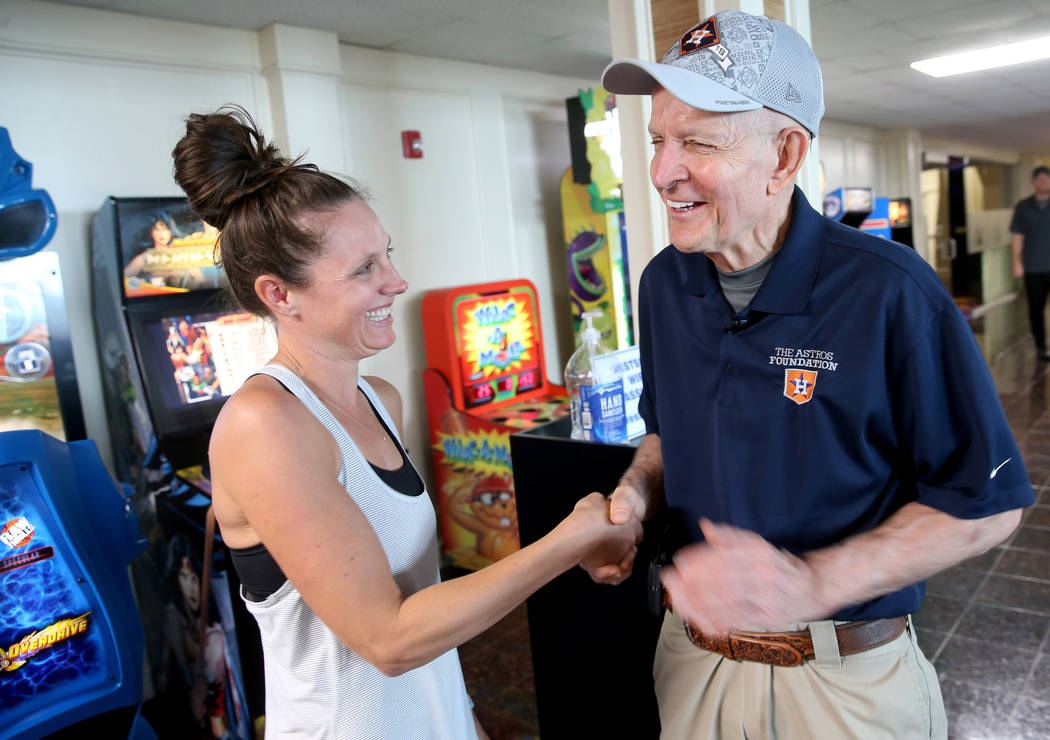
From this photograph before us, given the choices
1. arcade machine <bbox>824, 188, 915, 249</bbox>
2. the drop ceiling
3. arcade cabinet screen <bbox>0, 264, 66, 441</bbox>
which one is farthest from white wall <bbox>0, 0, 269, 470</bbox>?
arcade machine <bbox>824, 188, 915, 249</bbox>

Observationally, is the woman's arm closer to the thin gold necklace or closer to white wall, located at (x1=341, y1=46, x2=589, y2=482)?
the thin gold necklace

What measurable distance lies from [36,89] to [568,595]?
2.72 metres

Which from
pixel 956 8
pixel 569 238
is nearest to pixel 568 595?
pixel 569 238

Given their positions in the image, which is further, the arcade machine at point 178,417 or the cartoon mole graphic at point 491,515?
the cartoon mole graphic at point 491,515

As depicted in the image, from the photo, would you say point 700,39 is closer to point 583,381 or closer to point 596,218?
point 583,381

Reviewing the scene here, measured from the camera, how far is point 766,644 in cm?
125

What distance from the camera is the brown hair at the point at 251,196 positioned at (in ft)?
4.05

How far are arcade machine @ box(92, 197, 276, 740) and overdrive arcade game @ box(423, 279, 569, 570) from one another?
4.00 ft

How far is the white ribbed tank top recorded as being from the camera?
1183 millimetres

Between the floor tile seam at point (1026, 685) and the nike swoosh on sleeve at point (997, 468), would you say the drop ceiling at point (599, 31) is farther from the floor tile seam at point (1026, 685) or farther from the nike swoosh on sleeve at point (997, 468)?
the floor tile seam at point (1026, 685)

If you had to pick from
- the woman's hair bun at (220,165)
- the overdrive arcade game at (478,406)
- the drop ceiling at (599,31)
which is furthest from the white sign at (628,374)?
the drop ceiling at (599,31)

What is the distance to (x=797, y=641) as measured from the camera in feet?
4.01

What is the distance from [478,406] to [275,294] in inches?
113

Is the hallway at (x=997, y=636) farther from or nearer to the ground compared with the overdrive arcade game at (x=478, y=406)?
nearer to the ground
